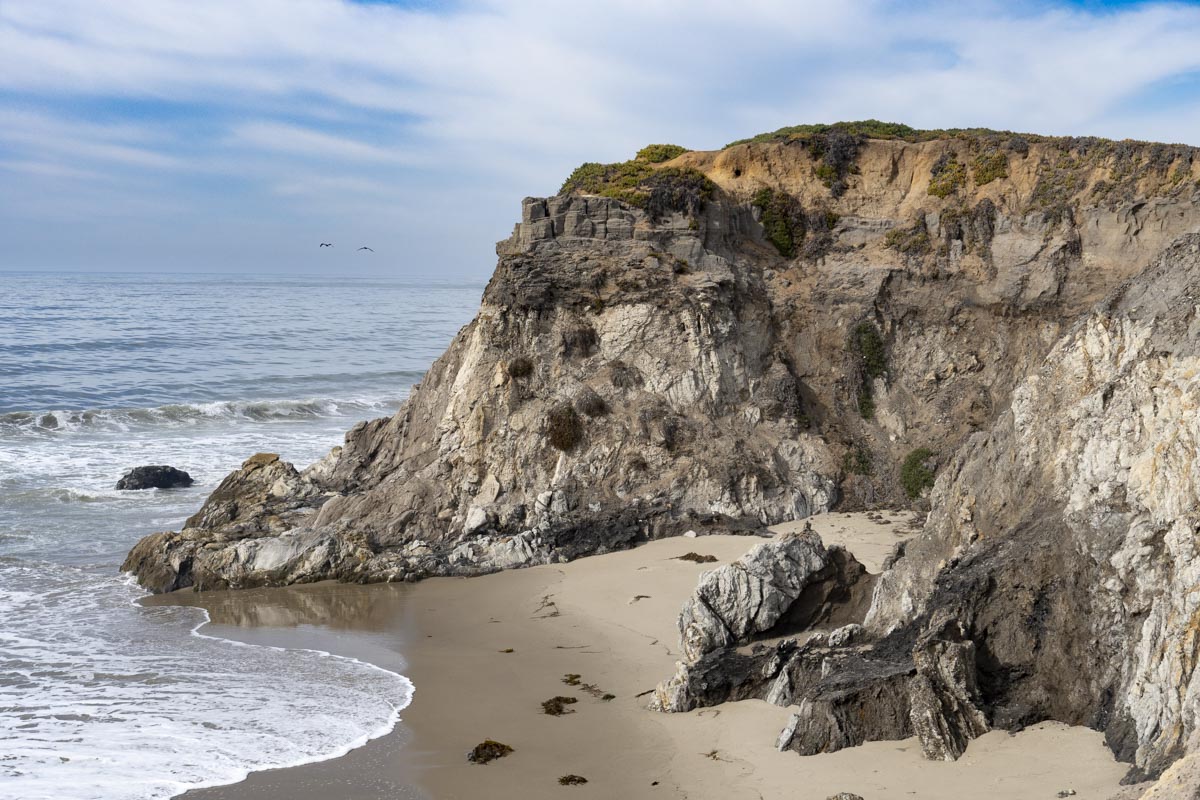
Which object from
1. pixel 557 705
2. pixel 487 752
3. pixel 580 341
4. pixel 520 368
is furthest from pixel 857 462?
pixel 487 752

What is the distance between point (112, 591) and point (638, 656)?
35.3 ft

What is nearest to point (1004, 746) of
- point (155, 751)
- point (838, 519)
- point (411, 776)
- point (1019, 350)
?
point (411, 776)

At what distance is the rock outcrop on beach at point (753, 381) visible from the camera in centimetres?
1316

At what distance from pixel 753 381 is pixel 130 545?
14596mm

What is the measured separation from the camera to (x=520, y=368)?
72.3ft

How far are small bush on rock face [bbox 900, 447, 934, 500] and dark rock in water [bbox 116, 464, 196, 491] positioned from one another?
63.2 ft

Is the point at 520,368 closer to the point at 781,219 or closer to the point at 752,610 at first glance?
the point at 781,219

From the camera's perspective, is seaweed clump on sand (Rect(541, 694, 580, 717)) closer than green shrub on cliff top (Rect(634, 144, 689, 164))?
Yes

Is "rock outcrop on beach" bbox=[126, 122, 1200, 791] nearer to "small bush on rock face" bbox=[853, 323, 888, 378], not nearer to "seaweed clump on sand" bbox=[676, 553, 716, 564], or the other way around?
"small bush on rock face" bbox=[853, 323, 888, 378]

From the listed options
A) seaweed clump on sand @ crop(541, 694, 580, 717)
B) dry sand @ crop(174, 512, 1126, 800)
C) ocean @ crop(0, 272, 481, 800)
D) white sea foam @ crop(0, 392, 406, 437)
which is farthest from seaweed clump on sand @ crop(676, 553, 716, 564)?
white sea foam @ crop(0, 392, 406, 437)

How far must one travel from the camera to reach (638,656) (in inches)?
565

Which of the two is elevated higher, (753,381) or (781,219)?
(781,219)

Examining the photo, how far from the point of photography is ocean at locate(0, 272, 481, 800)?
38.4ft

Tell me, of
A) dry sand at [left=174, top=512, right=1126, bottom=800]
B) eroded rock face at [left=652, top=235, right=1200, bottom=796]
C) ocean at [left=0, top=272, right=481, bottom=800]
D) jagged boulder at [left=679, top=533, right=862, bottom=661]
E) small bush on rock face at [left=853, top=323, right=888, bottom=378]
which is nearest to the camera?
eroded rock face at [left=652, top=235, right=1200, bottom=796]
